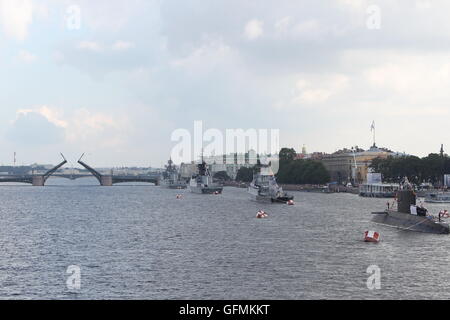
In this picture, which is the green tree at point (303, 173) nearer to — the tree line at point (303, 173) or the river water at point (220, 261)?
the tree line at point (303, 173)

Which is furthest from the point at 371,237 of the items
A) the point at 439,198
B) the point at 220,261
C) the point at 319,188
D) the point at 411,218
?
the point at 319,188

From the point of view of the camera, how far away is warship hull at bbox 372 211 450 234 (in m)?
47.1

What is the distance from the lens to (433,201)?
310 ft

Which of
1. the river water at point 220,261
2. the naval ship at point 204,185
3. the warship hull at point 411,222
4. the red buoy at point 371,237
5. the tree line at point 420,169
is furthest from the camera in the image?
the naval ship at point 204,185

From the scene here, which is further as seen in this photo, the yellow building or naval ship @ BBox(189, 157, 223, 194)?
the yellow building

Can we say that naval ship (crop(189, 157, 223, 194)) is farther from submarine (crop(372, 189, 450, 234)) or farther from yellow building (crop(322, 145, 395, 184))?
submarine (crop(372, 189, 450, 234))

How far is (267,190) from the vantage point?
9700 cm

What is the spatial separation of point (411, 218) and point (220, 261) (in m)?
21.6

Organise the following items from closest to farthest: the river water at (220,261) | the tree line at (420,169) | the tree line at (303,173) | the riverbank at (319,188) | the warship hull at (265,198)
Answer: the river water at (220,261) < the warship hull at (265,198) < the tree line at (420,169) < the riverbank at (319,188) < the tree line at (303,173)

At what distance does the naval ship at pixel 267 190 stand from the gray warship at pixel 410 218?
33.8 m

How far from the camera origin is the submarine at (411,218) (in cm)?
4728

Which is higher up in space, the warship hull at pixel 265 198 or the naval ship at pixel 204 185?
the naval ship at pixel 204 185

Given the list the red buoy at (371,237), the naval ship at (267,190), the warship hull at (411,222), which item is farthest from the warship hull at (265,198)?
the red buoy at (371,237)

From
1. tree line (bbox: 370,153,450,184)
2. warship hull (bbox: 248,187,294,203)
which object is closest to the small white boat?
warship hull (bbox: 248,187,294,203)
